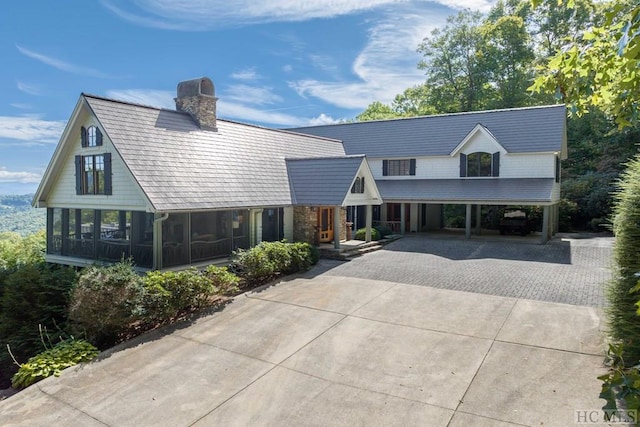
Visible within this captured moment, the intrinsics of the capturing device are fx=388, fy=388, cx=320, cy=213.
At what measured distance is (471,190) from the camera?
21953 millimetres

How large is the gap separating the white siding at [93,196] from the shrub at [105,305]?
152 inches

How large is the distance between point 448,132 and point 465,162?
8.89 ft

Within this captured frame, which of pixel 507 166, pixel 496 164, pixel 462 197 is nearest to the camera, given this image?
pixel 462 197

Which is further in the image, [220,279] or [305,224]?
[305,224]

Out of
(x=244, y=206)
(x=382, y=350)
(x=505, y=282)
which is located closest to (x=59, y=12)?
(x=244, y=206)

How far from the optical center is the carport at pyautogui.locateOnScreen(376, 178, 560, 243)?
65.5 ft

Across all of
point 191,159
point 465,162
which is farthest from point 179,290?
point 465,162

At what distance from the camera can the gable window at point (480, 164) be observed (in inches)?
894

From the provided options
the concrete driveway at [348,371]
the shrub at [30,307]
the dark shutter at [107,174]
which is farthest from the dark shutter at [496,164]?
the shrub at [30,307]

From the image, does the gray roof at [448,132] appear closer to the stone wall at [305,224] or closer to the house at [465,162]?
the house at [465,162]

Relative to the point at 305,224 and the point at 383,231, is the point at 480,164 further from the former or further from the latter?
the point at 305,224

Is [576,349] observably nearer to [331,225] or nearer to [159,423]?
[159,423]

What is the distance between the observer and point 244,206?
15.0m

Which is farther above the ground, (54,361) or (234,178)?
(234,178)
